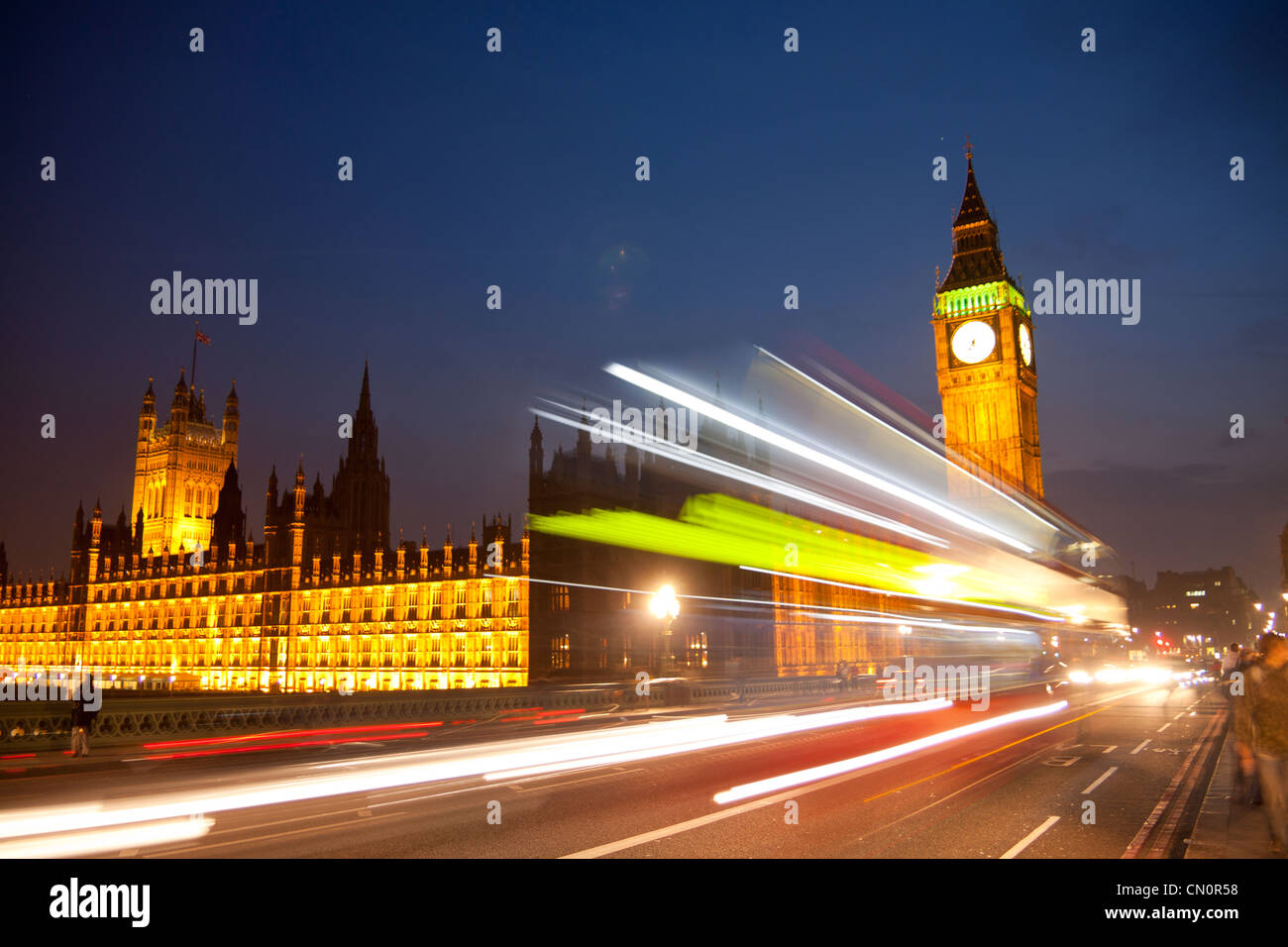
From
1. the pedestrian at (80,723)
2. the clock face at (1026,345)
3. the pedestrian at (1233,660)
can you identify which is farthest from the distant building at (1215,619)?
the pedestrian at (80,723)

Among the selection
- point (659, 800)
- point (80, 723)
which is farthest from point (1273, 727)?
point (80, 723)

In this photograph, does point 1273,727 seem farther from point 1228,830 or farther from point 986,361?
point 986,361

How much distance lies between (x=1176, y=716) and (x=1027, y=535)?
47998 millimetres

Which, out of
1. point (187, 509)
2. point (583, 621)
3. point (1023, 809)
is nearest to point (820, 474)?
point (583, 621)

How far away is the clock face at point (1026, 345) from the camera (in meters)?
111

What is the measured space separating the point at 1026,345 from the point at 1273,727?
383ft

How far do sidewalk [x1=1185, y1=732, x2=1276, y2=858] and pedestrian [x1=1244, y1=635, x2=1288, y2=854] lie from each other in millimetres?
339

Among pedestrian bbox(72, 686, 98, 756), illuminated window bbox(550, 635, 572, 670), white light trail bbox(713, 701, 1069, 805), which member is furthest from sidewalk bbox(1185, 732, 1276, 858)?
illuminated window bbox(550, 635, 572, 670)

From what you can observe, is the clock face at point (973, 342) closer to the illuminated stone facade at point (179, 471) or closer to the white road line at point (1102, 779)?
the white road line at point (1102, 779)

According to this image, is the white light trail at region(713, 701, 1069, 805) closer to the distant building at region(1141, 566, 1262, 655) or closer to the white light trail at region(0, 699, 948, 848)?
the white light trail at region(0, 699, 948, 848)

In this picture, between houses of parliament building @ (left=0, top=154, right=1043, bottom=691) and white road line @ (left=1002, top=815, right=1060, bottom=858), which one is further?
houses of parliament building @ (left=0, top=154, right=1043, bottom=691)

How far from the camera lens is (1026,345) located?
376 ft

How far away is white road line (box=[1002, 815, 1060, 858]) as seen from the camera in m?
10.0
